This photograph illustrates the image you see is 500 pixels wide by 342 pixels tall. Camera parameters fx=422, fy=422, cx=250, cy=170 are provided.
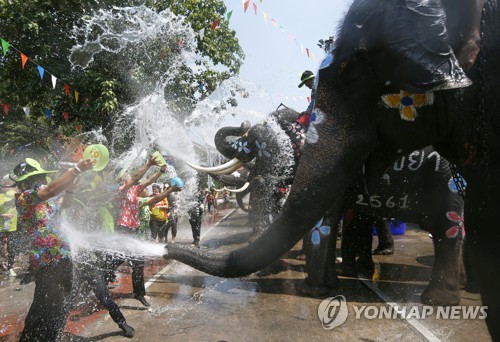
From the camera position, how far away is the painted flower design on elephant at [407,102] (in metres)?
1.90

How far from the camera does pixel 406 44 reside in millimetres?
1733

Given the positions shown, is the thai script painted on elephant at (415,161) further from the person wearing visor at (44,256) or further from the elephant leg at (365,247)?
the person wearing visor at (44,256)

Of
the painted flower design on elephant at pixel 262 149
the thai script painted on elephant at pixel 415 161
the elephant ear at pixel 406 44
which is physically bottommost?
the thai script painted on elephant at pixel 415 161

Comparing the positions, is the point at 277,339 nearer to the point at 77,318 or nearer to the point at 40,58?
the point at 77,318

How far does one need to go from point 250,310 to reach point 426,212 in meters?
2.61

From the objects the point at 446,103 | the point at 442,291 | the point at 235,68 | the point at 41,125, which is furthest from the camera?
the point at 41,125

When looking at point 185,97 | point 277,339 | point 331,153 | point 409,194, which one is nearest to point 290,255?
point 409,194

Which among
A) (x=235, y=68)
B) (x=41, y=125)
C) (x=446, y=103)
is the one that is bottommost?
(x=446, y=103)

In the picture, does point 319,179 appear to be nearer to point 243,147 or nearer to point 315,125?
point 315,125

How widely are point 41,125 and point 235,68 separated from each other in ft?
38.2

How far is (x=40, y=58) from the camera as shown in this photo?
40.4ft

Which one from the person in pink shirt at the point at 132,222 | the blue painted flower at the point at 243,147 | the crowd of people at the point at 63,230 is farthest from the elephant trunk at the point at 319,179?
the blue painted flower at the point at 243,147

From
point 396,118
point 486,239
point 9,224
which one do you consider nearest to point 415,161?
point 486,239

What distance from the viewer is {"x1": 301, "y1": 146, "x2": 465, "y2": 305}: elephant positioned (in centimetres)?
502
